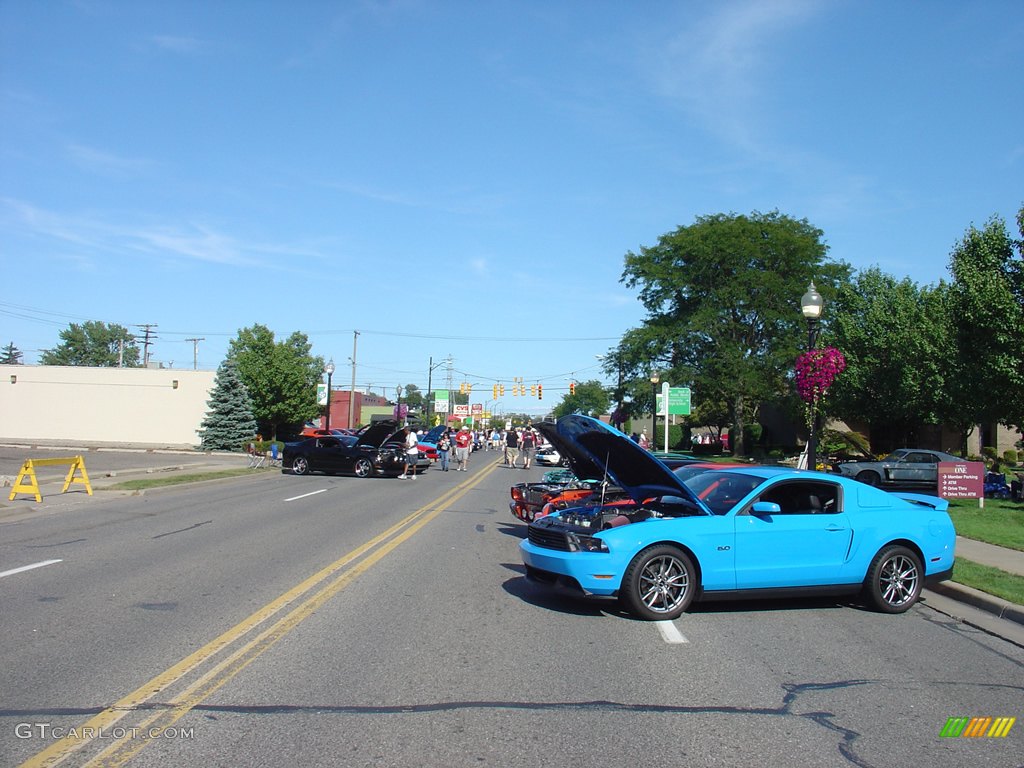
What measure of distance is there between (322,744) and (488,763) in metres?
0.94

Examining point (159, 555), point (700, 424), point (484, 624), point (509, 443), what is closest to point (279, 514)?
point (159, 555)

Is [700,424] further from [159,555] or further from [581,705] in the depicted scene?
[581,705]

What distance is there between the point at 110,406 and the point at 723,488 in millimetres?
53242

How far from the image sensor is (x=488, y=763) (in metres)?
4.48

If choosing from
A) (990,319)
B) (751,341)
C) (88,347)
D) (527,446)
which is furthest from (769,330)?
(88,347)

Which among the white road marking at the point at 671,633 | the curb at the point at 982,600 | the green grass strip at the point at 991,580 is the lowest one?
the white road marking at the point at 671,633

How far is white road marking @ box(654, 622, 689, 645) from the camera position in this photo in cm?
727

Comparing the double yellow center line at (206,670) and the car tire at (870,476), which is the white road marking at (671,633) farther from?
the car tire at (870,476)

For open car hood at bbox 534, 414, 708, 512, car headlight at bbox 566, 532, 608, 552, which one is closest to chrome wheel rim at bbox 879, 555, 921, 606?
open car hood at bbox 534, 414, 708, 512

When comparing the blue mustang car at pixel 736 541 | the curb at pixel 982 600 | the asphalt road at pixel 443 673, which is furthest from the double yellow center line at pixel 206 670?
the curb at pixel 982 600

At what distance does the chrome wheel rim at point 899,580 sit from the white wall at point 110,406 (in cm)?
5086

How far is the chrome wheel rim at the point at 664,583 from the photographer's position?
795 centimetres

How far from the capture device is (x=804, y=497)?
8945 mm

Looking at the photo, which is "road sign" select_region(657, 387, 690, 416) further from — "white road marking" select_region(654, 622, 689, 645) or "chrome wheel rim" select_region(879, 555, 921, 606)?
"white road marking" select_region(654, 622, 689, 645)
